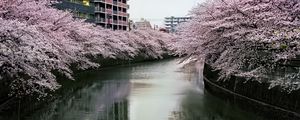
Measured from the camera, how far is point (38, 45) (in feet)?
49.7

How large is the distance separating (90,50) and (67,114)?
21152mm

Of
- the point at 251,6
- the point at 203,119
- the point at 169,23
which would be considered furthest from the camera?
the point at 169,23

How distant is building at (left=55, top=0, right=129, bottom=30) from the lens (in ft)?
198

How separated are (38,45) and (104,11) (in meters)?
59.8

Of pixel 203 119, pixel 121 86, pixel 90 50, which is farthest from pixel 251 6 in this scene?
pixel 90 50

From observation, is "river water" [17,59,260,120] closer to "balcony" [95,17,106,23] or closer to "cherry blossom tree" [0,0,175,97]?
"cherry blossom tree" [0,0,175,97]

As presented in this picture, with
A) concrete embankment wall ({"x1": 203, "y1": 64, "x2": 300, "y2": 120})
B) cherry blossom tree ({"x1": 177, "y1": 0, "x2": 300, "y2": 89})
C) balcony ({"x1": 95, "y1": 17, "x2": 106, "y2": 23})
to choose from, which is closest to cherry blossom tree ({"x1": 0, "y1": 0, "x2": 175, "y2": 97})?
cherry blossom tree ({"x1": 177, "y1": 0, "x2": 300, "y2": 89})

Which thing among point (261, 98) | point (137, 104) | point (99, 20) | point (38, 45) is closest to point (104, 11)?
point (99, 20)

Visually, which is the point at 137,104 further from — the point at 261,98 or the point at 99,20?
the point at 99,20

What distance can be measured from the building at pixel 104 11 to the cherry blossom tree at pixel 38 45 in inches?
401

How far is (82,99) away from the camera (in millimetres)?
24266

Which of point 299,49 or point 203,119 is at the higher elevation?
point 299,49

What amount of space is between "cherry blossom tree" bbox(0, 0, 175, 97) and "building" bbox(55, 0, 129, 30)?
10.2 m

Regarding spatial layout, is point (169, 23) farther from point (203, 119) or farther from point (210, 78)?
point (203, 119)
